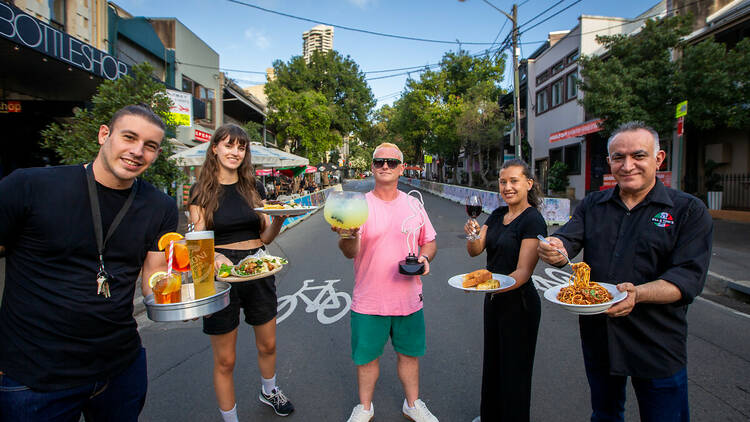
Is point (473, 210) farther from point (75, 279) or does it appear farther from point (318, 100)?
point (318, 100)

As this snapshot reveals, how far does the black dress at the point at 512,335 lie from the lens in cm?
246

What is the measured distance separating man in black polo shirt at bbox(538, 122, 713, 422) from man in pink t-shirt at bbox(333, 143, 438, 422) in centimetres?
97

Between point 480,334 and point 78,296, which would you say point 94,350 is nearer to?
point 78,296

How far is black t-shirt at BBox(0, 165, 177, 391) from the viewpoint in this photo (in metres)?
1.49

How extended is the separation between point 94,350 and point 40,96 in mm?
14939

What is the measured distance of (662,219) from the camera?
1.93 metres

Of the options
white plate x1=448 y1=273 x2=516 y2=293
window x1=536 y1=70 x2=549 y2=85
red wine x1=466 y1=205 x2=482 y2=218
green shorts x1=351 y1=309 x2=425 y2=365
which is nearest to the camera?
white plate x1=448 y1=273 x2=516 y2=293

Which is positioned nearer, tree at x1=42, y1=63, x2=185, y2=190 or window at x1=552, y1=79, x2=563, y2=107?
tree at x1=42, y1=63, x2=185, y2=190

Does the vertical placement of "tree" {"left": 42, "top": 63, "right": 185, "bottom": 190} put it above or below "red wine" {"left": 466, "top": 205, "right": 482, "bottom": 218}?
above

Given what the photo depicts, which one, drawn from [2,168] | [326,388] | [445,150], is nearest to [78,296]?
[326,388]

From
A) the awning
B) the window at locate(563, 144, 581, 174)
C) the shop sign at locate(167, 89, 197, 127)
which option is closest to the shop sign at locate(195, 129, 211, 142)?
the shop sign at locate(167, 89, 197, 127)

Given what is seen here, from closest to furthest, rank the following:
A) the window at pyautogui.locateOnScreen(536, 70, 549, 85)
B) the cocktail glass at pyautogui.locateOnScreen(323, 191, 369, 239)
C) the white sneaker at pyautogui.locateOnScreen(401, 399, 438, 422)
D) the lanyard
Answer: the lanyard < the cocktail glass at pyautogui.locateOnScreen(323, 191, 369, 239) < the white sneaker at pyautogui.locateOnScreen(401, 399, 438, 422) < the window at pyautogui.locateOnScreen(536, 70, 549, 85)

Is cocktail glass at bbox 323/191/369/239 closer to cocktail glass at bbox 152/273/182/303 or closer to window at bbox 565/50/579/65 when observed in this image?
cocktail glass at bbox 152/273/182/303

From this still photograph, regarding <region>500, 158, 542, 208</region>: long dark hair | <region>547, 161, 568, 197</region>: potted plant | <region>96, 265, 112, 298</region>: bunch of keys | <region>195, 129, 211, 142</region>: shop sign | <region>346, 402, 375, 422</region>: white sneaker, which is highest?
<region>195, 129, 211, 142</region>: shop sign
